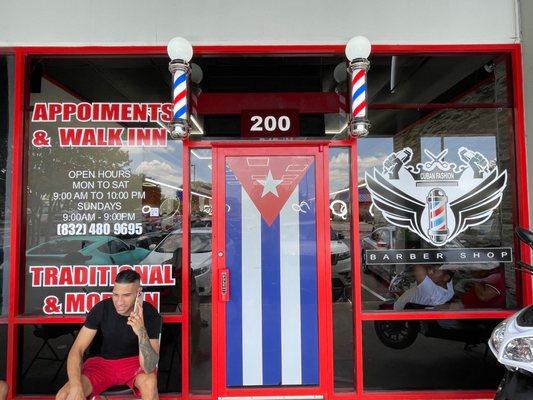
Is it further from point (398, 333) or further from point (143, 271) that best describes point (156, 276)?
point (398, 333)

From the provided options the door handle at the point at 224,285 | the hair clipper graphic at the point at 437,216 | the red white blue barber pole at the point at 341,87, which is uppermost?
the red white blue barber pole at the point at 341,87

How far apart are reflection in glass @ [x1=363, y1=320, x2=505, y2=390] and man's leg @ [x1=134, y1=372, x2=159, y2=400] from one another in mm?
1848

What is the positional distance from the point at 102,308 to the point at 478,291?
3274mm

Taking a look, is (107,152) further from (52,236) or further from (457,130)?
(457,130)

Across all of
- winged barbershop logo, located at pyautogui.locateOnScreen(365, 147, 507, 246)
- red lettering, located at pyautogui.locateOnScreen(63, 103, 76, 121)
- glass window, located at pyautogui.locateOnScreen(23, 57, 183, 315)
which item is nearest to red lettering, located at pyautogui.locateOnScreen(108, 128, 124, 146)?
glass window, located at pyautogui.locateOnScreen(23, 57, 183, 315)

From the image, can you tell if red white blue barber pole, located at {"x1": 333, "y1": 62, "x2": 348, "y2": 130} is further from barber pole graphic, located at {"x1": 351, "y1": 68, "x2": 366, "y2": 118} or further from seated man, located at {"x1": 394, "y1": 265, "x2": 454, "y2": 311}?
seated man, located at {"x1": 394, "y1": 265, "x2": 454, "y2": 311}

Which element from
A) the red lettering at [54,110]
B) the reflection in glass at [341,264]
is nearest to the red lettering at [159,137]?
the red lettering at [54,110]

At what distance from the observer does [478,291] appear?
3.74 metres

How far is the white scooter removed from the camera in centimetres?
223

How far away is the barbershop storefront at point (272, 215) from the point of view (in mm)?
3654

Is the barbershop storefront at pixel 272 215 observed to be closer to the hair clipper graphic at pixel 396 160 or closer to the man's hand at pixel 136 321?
the hair clipper graphic at pixel 396 160

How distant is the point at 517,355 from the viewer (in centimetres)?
228

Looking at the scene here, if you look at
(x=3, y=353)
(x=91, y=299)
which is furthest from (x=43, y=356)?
(x=91, y=299)

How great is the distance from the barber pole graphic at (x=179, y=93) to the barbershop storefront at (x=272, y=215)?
306 millimetres
